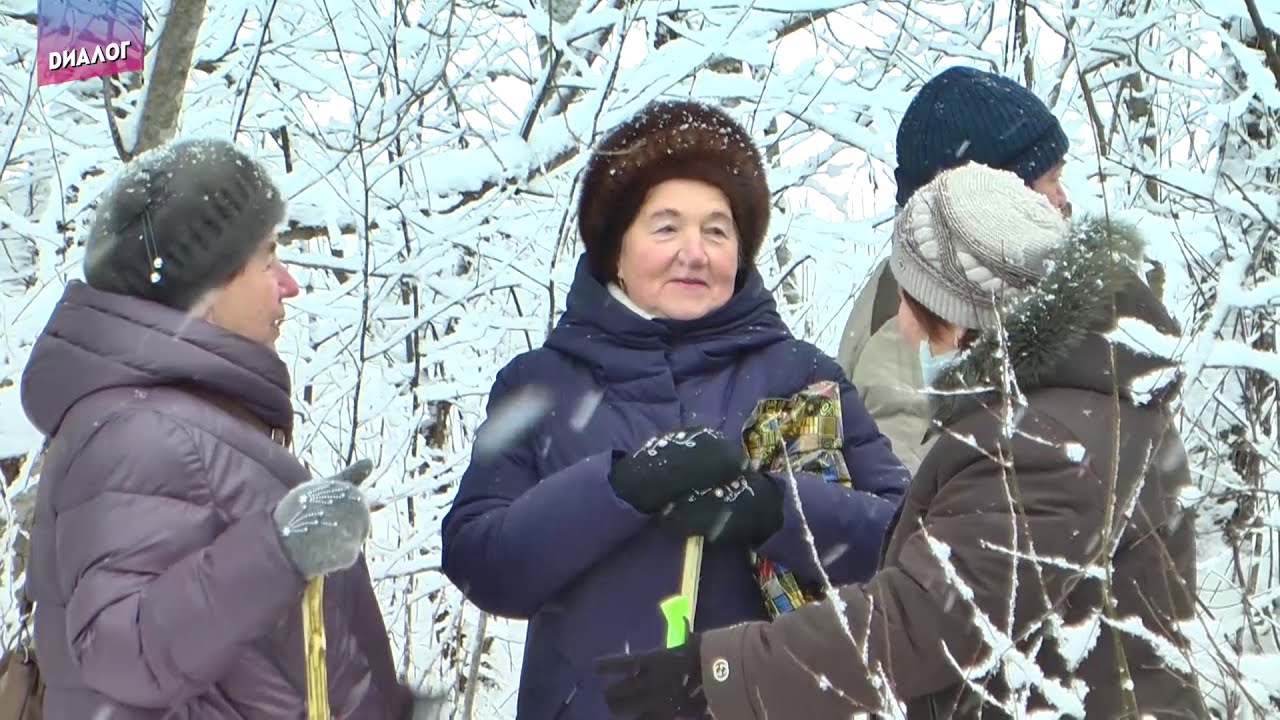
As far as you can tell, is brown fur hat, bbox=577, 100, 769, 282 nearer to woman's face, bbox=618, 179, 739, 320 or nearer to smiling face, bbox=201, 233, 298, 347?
woman's face, bbox=618, 179, 739, 320

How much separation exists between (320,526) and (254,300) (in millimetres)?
534

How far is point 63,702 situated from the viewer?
218cm

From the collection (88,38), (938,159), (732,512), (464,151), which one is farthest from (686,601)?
(464,151)

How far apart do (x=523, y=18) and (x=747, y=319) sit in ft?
9.45

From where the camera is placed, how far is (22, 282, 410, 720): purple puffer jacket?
2.05m

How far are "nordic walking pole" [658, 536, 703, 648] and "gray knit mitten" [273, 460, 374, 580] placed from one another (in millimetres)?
543

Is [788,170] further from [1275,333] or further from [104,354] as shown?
[104,354]

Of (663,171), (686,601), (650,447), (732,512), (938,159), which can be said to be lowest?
(686,601)

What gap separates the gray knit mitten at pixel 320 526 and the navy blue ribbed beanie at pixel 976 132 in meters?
1.59

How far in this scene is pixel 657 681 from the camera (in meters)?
2.10

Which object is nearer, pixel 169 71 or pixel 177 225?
pixel 177 225

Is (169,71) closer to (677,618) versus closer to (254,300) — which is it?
(254,300)


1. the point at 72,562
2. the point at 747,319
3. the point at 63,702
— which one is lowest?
the point at 63,702

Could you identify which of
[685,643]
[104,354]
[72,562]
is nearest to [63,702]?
[72,562]
